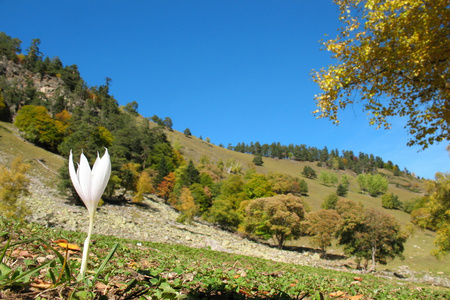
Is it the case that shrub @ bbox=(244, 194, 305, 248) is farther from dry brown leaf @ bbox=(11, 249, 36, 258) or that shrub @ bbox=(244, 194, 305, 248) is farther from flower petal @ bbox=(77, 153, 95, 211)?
flower petal @ bbox=(77, 153, 95, 211)

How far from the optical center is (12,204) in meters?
14.2

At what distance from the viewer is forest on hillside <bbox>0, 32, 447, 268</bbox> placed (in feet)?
91.9

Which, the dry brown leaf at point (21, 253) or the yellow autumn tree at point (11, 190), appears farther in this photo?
the yellow autumn tree at point (11, 190)

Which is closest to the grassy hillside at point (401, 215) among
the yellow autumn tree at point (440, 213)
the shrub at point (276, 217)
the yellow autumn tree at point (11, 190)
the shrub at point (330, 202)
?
the shrub at point (330, 202)

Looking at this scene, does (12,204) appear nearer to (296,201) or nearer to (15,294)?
(15,294)

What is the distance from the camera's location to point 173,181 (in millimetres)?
45531

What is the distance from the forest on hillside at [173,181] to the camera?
91.9 feet

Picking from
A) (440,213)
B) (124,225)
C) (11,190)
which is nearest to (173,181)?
(124,225)

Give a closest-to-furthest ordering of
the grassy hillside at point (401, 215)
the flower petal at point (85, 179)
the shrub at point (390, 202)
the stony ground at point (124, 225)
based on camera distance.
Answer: the flower petal at point (85, 179) → the stony ground at point (124, 225) → the grassy hillside at point (401, 215) → the shrub at point (390, 202)

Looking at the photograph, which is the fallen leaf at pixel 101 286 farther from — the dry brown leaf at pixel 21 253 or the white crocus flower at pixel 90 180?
the dry brown leaf at pixel 21 253

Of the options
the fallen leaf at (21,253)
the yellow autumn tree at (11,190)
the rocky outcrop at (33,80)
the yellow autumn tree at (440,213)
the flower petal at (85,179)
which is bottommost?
the yellow autumn tree at (11,190)

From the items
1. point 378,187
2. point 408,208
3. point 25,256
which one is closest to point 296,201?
point 25,256

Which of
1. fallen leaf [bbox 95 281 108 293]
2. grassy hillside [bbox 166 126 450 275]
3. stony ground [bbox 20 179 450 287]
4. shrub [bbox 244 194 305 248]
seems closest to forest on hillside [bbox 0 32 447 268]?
shrub [bbox 244 194 305 248]

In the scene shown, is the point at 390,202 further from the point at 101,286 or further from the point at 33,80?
the point at 33,80
